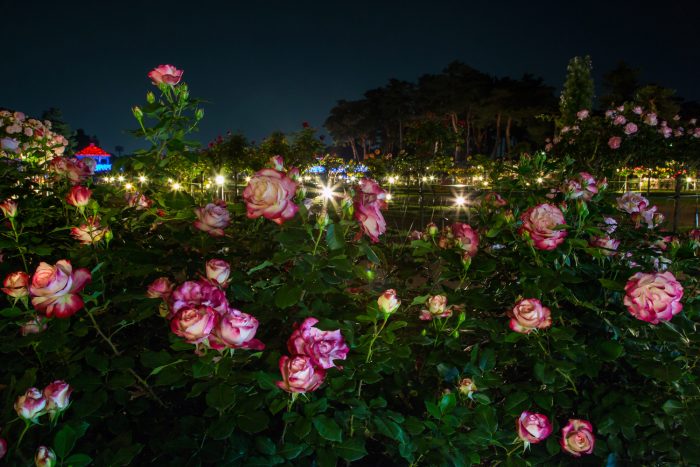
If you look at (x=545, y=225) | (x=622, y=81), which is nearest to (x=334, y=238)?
(x=545, y=225)

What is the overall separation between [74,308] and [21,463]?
0.36m

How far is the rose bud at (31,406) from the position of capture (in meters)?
1.04

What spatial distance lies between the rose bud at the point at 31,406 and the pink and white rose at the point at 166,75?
103 centimetres

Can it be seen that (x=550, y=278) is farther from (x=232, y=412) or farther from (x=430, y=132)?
(x=430, y=132)

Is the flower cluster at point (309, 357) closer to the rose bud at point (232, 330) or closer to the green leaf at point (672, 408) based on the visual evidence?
the rose bud at point (232, 330)

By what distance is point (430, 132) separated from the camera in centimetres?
1280

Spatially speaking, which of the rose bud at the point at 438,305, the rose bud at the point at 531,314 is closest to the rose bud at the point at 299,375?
the rose bud at the point at 438,305

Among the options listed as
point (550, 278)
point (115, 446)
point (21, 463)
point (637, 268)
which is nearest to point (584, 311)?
point (637, 268)

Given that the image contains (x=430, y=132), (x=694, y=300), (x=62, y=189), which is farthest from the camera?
(x=430, y=132)

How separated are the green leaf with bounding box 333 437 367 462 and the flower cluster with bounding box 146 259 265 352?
1.06 ft

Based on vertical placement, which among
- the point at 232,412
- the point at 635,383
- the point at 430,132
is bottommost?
the point at 430,132

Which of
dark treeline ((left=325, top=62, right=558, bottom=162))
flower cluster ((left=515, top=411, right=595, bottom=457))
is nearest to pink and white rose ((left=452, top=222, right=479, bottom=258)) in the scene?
flower cluster ((left=515, top=411, right=595, bottom=457))

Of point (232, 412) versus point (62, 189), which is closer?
point (232, 412)

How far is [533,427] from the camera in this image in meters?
1.33
